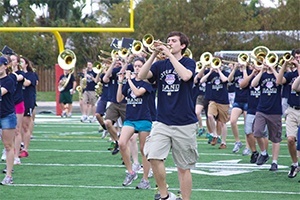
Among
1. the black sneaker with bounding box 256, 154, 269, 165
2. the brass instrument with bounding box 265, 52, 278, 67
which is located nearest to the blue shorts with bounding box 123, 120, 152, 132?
the brass instrument with bounding box 265, 52, 278, 67

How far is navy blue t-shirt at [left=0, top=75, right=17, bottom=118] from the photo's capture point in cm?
1199

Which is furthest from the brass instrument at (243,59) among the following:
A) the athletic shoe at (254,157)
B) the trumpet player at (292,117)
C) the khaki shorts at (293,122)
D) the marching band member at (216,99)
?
the khaki shorts at (293,122)

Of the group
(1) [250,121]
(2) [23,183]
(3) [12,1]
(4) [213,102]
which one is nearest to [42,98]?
(3) [12,1]

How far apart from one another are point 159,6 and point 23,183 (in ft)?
96.7

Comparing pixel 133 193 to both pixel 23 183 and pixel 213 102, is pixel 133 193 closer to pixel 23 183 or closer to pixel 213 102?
pixel 23 183

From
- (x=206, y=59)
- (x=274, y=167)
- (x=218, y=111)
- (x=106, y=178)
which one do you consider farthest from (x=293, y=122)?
(x=206, y=59)

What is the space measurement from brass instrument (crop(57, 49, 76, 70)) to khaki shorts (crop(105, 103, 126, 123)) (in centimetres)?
1035

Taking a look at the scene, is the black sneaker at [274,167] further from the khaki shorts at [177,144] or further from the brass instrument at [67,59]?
the brass instrument at [67,59]

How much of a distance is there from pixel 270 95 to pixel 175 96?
4.39 m

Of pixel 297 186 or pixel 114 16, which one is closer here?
pixel 297 186

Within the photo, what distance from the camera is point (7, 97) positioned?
12.2m

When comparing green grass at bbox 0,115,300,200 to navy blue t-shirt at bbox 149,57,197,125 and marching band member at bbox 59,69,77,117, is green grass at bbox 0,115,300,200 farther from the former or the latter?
marching band member at bbox 59,69,77,117

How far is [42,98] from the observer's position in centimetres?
3969

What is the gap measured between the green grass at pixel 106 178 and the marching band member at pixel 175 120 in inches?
47.1
